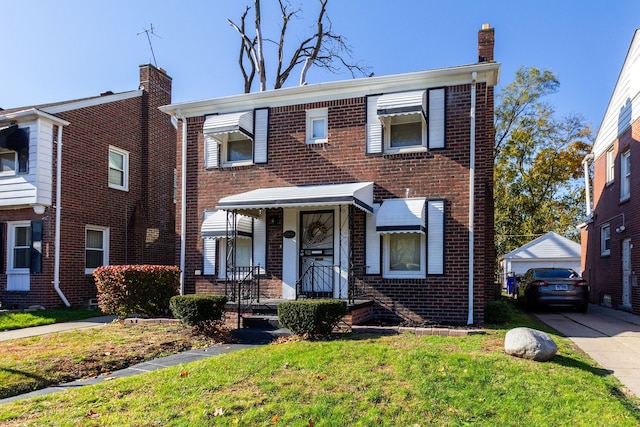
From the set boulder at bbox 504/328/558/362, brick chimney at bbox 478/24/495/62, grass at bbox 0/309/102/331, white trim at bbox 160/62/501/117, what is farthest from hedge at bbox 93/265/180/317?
brick chimney at bbox 478/24/495/62

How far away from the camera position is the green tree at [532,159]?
32031mm

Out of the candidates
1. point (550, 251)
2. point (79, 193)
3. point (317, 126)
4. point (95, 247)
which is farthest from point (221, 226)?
point (550, 251)

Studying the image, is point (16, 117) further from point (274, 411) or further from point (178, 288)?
point (274, 411)

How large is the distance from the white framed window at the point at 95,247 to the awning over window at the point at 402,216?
372 inches

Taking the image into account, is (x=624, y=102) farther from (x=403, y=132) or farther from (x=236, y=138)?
(x=236, y=138)

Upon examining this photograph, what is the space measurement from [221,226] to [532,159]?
27.5m

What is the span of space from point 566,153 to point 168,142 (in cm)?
2654

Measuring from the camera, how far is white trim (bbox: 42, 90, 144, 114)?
45.6ft

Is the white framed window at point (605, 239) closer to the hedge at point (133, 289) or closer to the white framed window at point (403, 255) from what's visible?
the white framed window at point (403, 255)

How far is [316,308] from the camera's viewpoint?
8.14m

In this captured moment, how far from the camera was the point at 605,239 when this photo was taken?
58.0ft

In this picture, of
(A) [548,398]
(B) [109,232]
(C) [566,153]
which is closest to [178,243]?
(B) [109,232]

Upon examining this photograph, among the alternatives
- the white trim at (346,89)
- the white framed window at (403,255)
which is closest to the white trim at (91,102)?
the white trim at (346,89)

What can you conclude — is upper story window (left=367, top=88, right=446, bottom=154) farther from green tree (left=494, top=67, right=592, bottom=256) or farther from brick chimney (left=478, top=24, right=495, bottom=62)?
green tree (left=494, top=67, right=592, bottom=256)
